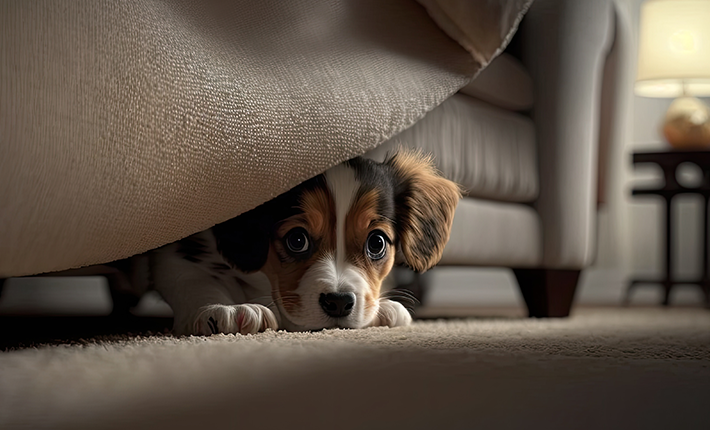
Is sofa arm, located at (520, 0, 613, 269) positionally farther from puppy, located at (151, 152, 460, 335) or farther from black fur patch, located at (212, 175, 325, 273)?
black fur patch, located at (212, 175, 325, 273)

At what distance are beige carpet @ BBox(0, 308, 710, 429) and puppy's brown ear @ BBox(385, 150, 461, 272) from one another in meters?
0.42

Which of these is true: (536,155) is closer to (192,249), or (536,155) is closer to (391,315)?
(391,315)

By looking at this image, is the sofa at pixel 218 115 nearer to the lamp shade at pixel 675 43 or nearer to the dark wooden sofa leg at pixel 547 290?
the dark wooden sofa leg at pixel 547 290

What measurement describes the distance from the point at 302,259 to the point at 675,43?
7.91 ft

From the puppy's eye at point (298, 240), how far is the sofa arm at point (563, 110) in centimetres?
85

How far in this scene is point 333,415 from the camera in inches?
23.7

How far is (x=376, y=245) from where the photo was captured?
1277 millimetres

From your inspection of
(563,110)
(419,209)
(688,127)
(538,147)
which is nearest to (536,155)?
(538,147)

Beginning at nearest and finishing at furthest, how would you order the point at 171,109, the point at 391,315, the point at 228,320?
the point at 171,109 → the point at 228,320 → the point at 391,315

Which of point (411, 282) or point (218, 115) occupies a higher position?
point (218, 115)

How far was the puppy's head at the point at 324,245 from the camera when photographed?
1.19 metres

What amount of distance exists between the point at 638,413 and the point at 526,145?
1.24 metres

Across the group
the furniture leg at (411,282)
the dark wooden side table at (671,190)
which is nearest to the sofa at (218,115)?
the furniture leg at (411,282)

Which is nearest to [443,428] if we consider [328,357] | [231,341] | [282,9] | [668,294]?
[328,357]
